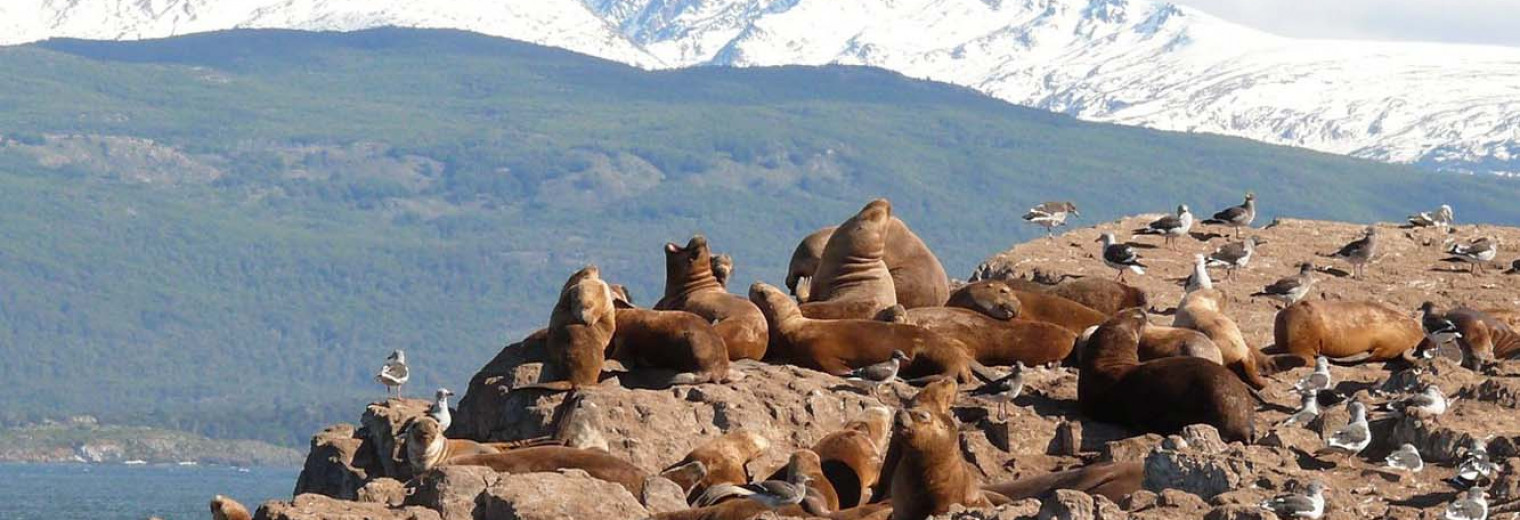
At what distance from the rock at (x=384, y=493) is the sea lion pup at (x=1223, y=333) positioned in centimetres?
647

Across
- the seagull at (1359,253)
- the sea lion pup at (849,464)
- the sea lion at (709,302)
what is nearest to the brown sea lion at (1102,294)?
the sea lion at (709,302)

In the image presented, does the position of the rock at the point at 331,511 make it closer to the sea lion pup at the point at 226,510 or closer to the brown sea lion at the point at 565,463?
the sea lion pup at the point at 226,510

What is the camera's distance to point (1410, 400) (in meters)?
16.5

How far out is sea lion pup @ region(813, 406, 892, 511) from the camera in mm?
16203

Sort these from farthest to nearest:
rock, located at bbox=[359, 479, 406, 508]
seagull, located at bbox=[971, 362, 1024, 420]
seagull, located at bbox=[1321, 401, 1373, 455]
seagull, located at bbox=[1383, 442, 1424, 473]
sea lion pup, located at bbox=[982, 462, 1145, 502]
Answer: seagull, located at bbox=[971, 362, 1024, 420] < seagull, located at bbox=[1321, 401, 1373, 455] < sea lion pup, located at bbox=[982, 462, 1145, 502] < seagull, located at bbox=[1383, 442, 1424, 473] < rock, located at bbox=[359, 479, 406, 508]

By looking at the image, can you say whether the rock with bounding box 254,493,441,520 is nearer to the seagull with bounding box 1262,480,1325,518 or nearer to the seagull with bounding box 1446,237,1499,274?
the seagull with bounding box 1262,480,1325,518

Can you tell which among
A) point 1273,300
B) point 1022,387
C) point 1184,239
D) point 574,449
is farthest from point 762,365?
point 1184,239

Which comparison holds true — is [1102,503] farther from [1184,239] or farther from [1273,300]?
[1184,239]

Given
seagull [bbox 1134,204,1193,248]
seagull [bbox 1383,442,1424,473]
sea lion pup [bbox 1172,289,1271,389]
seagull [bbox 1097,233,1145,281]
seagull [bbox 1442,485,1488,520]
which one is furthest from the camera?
seagull [bbox 1134,204,1193,248]

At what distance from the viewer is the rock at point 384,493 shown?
14533 mm

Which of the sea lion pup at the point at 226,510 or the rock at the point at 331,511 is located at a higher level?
the rock at the point at 331,511

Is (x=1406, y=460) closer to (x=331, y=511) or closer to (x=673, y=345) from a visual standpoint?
(x=331, y=511)

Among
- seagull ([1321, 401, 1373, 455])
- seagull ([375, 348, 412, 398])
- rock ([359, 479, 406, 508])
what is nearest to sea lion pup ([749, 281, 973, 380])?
seagull ([1321, 401, 1373, 455])

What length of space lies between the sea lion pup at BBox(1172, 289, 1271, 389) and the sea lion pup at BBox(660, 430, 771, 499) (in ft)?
12.1
